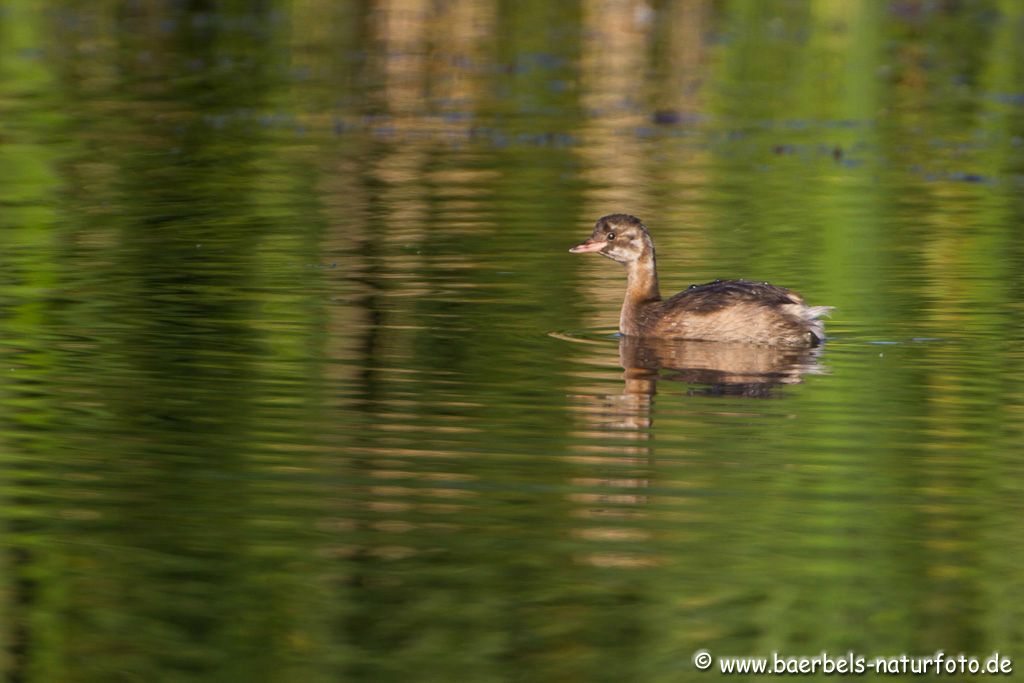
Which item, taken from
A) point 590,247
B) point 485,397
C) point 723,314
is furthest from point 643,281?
point 485,397

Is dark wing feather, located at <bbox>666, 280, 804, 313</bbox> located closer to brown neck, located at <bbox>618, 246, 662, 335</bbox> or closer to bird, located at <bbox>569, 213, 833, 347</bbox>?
bird, located at <bbox>569, 213, 833, 347</bbox>

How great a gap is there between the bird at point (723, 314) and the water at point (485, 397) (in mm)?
208

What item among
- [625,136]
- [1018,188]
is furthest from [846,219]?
[625,136]

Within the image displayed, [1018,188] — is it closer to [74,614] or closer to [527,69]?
[527,69]

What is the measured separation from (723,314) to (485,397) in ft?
8.07

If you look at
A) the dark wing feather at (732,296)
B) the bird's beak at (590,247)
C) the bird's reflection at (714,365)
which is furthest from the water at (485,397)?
the bird's beak at (590,247)

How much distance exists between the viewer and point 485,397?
11.5m

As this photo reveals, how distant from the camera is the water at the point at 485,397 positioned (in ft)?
25.9

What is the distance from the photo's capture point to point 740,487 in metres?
9.58

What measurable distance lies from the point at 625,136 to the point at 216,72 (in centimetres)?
793

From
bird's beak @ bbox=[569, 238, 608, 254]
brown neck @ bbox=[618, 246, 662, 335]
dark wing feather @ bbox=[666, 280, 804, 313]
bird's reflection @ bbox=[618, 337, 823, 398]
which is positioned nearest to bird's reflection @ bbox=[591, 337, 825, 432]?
bird's reflection @ bbox=[618, 337, 823, 398]

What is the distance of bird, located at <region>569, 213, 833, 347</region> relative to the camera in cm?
1323

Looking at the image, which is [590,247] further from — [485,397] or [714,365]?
[485,397]

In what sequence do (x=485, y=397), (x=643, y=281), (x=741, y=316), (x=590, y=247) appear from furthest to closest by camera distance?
1. (x=590, y=247)
2. (x=643, y=281)
3. (x=741, y=316)
4. (x=485, y=397)
